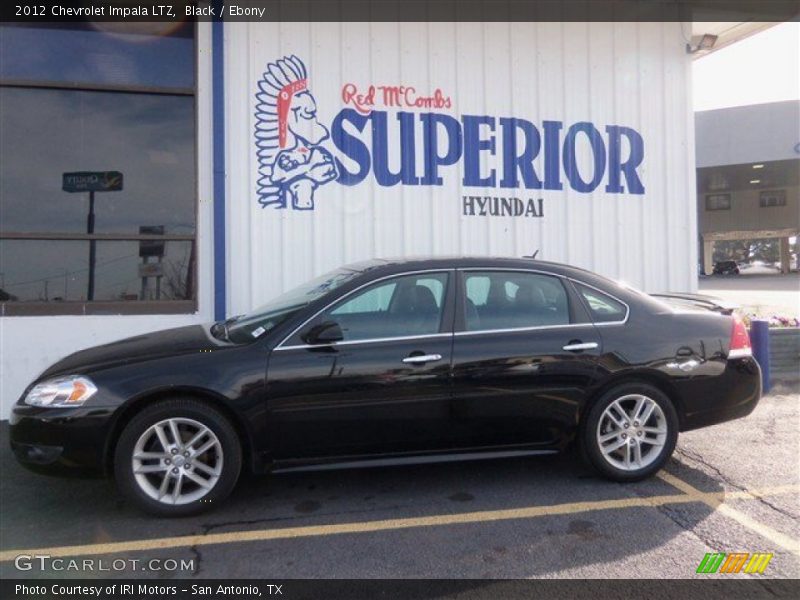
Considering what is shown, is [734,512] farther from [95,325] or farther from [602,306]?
[95,325]

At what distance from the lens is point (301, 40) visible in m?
7.45

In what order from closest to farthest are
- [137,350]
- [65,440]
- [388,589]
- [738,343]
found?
[388,589] → [65,440] → [137,350] → [738,343]

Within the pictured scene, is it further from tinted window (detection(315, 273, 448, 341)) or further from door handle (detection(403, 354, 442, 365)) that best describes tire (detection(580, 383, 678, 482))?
tinted window (detection(315, 273, 448, 341))

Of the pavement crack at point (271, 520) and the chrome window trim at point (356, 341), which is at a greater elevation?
the chrome window trim at point (356, 341)

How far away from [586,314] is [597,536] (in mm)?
1491

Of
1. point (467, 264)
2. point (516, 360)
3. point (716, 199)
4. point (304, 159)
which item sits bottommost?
point (516, 360)

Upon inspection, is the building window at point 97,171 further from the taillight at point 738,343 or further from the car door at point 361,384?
the taillight at point 738,343

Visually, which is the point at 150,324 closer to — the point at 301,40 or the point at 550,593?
the point at 301,40

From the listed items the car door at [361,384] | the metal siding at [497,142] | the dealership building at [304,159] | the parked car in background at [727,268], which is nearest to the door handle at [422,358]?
the car door at [361,384]

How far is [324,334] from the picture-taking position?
3963 mm

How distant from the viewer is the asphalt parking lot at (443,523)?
331cm

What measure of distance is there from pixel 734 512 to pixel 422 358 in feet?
6.94

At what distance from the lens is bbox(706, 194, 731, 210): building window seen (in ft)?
131

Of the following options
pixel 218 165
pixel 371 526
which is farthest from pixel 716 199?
pixel 371 526
